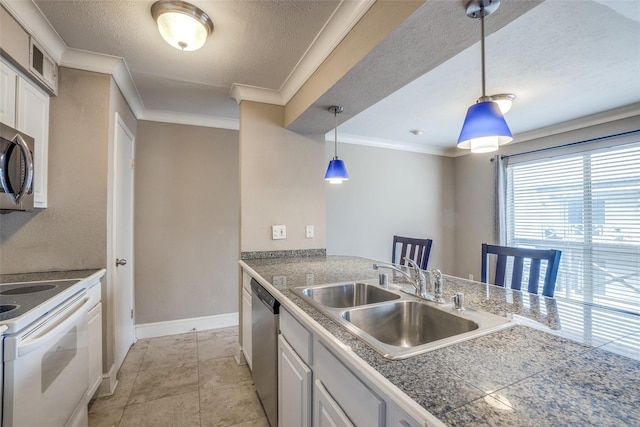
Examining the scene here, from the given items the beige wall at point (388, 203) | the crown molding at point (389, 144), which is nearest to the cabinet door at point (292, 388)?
the beige wall at point (388, 203)

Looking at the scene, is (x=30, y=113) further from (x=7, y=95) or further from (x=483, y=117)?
(x=483, y=117)

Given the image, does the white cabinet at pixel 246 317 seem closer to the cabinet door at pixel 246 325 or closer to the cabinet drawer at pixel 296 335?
the cabinet door at pixel 246 325

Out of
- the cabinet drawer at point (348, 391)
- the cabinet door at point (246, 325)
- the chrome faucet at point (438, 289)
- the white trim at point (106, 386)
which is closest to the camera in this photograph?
the cabinet drawer at point (348, 391)

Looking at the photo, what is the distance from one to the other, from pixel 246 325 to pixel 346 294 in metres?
1.09

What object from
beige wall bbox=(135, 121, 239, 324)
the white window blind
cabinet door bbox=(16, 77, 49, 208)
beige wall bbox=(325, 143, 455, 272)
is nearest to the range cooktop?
cabinet door bbox=(16, 77, 49, 208)

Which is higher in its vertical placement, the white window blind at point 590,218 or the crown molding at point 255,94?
the crown molding at point 255,94

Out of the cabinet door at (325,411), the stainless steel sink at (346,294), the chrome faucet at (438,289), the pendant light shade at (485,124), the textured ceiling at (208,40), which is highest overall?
the textured ceiling at (208,40)

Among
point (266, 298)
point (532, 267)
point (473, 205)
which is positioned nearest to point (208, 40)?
point (266, 298)

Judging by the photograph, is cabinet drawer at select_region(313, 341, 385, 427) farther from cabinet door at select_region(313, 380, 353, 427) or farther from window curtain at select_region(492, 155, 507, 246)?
window curtain at select_region(492, 155, 507, 246)

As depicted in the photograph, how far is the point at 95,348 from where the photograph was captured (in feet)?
5.86

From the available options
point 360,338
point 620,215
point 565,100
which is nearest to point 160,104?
point 360,338

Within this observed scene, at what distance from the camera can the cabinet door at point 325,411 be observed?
862mm

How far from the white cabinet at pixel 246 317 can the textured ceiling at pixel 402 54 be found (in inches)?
55.1

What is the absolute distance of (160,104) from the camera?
278 centimetres
